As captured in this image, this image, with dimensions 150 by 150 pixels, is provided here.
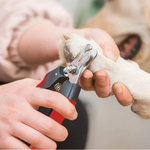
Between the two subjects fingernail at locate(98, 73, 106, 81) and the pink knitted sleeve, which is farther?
the pink knitted sleeve

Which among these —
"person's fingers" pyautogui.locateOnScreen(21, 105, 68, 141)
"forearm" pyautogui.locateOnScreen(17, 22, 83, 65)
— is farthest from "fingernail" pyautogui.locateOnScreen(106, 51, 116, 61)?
"forearm" pyautogui.locateOnScreen(17, 22, 83, 65)

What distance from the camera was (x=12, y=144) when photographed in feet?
1.20

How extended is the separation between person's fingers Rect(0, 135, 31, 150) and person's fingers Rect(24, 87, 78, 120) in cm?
8

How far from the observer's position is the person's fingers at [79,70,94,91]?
1.35 feet

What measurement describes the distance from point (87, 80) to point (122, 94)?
91 millimetres

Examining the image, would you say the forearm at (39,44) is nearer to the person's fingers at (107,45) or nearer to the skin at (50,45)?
the skin at (50,45)

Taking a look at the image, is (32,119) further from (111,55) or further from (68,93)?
(111,55)

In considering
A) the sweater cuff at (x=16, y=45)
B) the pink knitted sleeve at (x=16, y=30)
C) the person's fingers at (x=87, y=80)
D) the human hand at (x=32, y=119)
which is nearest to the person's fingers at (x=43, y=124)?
the human hand at (x=32, y=119)

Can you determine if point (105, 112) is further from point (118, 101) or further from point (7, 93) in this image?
point (7, 93)

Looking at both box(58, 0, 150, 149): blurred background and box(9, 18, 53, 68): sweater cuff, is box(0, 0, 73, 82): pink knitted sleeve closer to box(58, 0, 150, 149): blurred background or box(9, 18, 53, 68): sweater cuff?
box(9, 18, 53, 68): sweater cuff

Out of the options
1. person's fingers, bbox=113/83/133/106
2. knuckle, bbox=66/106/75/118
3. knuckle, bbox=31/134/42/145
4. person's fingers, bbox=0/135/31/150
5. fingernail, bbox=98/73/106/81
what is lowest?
person's fingers, bbox=0/135/31/150

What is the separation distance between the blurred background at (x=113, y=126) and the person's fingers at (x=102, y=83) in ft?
0.06

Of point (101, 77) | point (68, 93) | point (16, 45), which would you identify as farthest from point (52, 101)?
point (16, 45)

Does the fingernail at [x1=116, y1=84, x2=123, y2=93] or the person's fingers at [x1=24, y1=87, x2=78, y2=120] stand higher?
the fingernail at [x1=116, y1=84, x2=123, y2=93]
